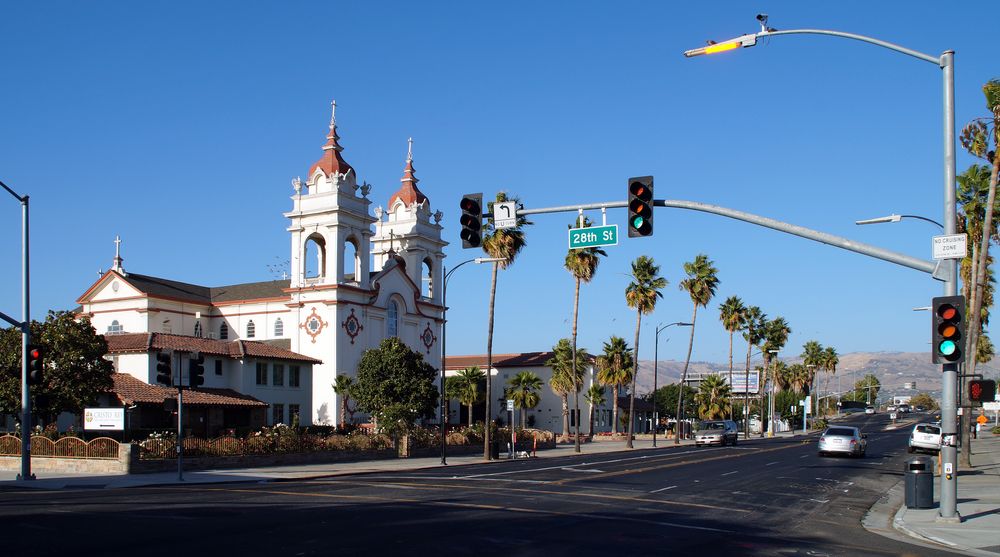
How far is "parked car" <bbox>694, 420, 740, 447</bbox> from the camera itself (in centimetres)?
6850

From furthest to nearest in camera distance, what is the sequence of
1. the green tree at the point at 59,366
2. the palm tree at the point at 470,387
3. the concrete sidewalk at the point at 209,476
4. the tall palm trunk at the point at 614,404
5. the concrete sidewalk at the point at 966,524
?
the tall palm trunk at the point at 614,404 → the palm tree at the point at 470,387 → the green tree at the point at 59,366 → the concrete sidewalk at the point at 209,476 → the concrete sidewalk at the point at 966,524

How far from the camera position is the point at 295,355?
6431 centimetres

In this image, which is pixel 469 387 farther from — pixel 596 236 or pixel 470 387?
pixel 596 236

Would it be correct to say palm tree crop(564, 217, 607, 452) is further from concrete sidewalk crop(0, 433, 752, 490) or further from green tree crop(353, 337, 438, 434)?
concrete sidewalk crop(0, 433, 752, 490)

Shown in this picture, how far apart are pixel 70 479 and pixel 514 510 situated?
17.3m

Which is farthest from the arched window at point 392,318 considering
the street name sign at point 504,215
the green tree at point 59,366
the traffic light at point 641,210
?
the traffic light at point 641,210

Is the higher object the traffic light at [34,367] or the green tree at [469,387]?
the traffic light at [34,367]

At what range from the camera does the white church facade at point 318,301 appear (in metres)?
69.3

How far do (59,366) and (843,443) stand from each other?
37.3 m

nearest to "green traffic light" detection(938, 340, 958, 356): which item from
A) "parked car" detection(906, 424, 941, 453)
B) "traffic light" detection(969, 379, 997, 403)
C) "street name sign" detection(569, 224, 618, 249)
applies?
"traffic light" detection(969, 379, 997, 403)

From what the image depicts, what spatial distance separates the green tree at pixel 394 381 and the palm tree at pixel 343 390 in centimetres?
423

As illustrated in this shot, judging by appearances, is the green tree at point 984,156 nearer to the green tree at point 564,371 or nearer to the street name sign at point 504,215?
the street name sign at point 504,215

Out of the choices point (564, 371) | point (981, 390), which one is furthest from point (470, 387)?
point (981, 390)

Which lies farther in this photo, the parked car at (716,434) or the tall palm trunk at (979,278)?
the parked car at (716,434)
